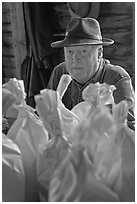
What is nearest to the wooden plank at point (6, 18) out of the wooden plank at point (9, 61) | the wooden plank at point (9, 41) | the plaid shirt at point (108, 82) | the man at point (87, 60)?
the wooden plank at point (9, 41)

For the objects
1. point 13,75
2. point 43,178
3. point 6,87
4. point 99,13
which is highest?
point 99,13

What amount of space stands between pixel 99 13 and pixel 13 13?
1.77ft

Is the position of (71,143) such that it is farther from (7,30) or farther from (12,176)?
(7,30)

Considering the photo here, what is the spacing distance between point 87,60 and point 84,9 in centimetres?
62

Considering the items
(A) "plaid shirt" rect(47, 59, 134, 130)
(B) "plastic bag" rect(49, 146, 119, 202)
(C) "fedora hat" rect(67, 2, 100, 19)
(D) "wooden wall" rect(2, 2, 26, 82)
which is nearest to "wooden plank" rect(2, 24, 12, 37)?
(D) "wooden wall" rect(2, 2, 26, 82)

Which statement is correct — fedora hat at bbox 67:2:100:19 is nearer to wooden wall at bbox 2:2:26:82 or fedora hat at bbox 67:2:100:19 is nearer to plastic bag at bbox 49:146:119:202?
wooden wall at bbox 2:2:26:82

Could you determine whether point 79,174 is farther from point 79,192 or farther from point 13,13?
point 13,13

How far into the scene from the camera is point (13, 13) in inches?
74.9

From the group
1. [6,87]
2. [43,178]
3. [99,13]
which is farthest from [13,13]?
[43,178]

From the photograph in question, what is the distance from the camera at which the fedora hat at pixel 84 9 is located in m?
1.52

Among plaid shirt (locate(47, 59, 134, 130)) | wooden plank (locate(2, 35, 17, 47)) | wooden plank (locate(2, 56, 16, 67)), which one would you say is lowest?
wooden plank (locate(2, 56, 16, 67))

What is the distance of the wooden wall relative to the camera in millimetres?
1896

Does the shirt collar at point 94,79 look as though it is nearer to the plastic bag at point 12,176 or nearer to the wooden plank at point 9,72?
the plastic bag at point 12,176

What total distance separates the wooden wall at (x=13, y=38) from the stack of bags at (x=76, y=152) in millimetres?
1455
